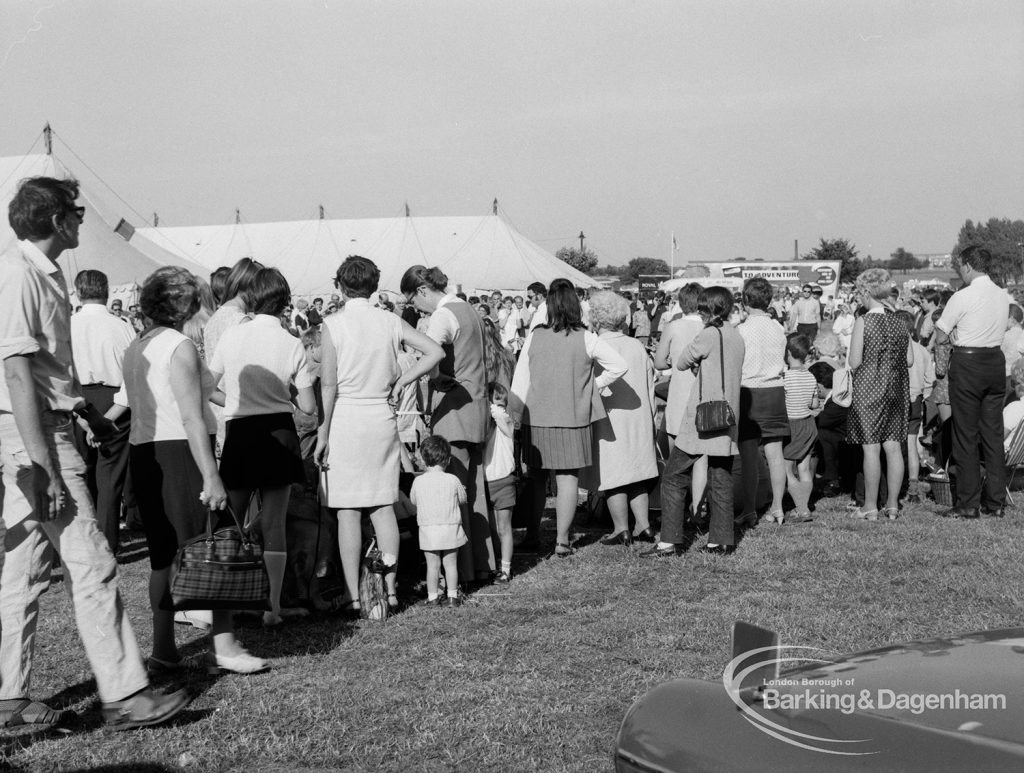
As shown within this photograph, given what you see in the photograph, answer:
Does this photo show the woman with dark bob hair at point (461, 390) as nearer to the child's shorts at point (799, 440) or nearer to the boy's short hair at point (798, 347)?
the child's shorts at point (799, 440)

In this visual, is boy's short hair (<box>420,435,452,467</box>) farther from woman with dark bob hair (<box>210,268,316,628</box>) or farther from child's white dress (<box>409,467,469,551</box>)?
woman with dark bob hair (<box>210,268,316,628</box>)

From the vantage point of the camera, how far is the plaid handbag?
4332mm

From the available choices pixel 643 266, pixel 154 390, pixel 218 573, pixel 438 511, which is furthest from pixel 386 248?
pixel 643 266

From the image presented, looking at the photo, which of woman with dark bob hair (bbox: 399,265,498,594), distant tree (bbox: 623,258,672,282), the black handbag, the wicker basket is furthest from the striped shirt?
distant tree (bbox: 623,258,672,282)

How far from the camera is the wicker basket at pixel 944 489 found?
8.96 m

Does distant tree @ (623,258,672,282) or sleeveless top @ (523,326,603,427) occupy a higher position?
distant tree @ (623,258,672,282)

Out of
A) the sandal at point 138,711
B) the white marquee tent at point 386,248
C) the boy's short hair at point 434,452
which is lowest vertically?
the sandal at point 138,711

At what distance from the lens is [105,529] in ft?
22.8

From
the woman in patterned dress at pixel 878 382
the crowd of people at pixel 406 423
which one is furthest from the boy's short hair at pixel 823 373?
the woman in patterned dress at pixel 878 382

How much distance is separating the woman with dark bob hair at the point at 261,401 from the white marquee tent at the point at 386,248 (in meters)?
35.8

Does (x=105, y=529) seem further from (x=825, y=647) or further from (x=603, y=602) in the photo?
(x=825, y=647)

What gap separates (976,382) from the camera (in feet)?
27.3

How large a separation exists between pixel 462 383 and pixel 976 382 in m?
4.40

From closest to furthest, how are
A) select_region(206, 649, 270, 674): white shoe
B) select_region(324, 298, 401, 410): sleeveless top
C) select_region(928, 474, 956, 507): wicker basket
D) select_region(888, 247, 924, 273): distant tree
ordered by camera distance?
select_region(206, 649, 270, 674): white shoe
select_region(324, 298, 401, 410): sleeveless top
select_region(928, 474, 956, 507): wicker basket
select_region(888, 247, 924, 273): distant tree
